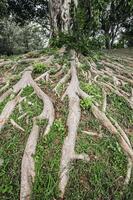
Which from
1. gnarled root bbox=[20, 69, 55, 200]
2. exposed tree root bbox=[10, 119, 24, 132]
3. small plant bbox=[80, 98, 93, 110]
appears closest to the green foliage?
small plant bbox=[80, 98, 93, 110]

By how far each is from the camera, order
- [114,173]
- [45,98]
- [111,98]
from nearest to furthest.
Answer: [114,173]
[45,98]
[111,98]

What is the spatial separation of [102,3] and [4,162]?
11.9 metres

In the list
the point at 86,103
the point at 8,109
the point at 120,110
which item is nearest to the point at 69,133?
the point at 86,103

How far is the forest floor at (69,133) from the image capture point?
14.8 feet

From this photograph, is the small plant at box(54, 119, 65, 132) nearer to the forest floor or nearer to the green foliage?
the forest floor

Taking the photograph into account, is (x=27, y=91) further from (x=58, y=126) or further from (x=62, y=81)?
(x=58, y=126)

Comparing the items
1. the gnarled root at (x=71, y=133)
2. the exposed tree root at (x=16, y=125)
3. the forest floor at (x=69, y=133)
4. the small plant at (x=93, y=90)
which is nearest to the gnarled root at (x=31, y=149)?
the forest floor at (x=69, y=133)

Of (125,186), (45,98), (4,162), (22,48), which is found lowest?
(22,48)

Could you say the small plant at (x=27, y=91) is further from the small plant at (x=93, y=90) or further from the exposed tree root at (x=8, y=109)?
the small plant at (x=93, y=90)

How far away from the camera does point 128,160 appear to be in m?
4.99

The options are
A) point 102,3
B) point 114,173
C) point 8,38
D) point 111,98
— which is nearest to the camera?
point 114,173

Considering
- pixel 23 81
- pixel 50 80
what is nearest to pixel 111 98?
pixel 50 80

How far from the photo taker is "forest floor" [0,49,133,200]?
14.8 feet

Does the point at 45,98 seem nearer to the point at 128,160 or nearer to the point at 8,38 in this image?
the point at 128,160
